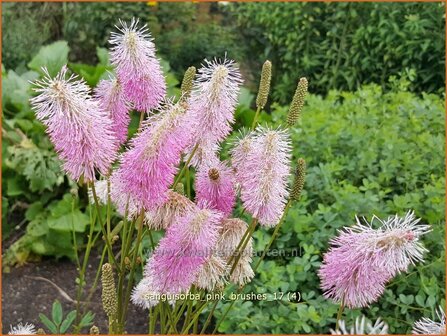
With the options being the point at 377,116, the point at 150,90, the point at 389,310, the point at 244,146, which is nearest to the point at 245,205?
the point at 244,146

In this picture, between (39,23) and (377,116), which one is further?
(39,23)

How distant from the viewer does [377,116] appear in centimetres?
341

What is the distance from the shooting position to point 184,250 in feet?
4.17

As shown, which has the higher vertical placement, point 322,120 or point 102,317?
point 322,120

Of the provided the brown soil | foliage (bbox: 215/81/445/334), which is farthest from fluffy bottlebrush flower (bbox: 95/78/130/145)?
the brown soil

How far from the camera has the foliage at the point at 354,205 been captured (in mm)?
2229

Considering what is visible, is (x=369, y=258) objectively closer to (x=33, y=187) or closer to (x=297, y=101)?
(x=297, y=101)

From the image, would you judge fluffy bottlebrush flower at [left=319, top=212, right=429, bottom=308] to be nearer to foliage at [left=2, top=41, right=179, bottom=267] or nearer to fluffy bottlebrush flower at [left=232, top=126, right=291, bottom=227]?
fluffy bottlebrush flower at [left=232, top=126, right=291, bottom=227]

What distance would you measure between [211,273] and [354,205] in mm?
1198

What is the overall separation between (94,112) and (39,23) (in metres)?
5.26

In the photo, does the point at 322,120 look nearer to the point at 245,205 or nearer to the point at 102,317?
the point at 102,317

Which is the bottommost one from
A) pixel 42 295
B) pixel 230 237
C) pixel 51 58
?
pixel 230 237

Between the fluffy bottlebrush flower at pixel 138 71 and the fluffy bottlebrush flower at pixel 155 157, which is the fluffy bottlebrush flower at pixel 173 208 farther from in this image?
the fluffy bottlebrush flower at pixel 138 71

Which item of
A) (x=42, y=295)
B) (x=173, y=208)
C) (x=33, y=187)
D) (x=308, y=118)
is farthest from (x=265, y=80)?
(x=33, y=187)
